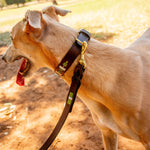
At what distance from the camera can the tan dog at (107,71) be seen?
5.57 feet

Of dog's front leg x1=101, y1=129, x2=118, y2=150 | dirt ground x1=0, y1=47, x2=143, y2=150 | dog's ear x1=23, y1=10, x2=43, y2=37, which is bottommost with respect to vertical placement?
dirt ground x1=0, y1=47, x2=143, y2=150

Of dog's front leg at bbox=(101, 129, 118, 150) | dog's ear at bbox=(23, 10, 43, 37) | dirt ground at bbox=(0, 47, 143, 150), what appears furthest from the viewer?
dirt ground at bbox=(0, 47, 143, 150)

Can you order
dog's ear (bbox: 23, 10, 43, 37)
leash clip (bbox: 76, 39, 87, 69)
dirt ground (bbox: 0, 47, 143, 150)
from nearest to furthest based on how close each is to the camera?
1. dog's ear (bbox: 23, 10, 43, 37)
2. leash clip (bbox: 76, 39, 87, 69)
3. dirt ground (bbox: 0, 47, 143, 150)

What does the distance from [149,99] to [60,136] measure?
1.85 metres

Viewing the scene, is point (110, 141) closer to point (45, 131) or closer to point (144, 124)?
point (144, 124)

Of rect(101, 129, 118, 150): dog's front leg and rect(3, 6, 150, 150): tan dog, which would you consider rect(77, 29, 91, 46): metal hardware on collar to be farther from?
rect(101, 129, 118, 150): dog's front leg

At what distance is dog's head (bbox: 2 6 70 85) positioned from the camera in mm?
1640

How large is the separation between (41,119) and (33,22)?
2357 millimetres

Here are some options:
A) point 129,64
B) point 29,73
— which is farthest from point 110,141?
point 29,73

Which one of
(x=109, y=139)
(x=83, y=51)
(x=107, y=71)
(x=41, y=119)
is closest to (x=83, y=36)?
(x=83, y=51)

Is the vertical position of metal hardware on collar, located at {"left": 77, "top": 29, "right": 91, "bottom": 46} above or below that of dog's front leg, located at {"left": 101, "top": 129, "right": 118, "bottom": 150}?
above

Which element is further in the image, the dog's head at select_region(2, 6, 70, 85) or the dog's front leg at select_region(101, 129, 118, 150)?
the dog's front leg at select_region(101, 129, 118, 150)

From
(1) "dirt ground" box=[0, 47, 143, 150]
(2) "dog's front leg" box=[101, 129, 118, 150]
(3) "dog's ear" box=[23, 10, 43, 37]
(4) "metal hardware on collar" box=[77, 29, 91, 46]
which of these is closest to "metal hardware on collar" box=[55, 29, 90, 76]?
(4) "metal hardware on collar" box=[77, 29, 91, 46]

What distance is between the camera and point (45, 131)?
3.25 meters
